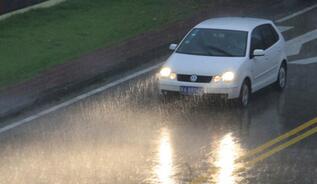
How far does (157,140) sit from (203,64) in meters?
2.87

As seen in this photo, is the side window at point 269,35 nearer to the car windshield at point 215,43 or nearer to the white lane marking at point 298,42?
the car windshield at point 215,43

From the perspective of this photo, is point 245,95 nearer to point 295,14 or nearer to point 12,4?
point 12,4

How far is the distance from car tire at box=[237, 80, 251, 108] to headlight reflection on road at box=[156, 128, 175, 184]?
2.19 meters

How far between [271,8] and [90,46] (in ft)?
26.8

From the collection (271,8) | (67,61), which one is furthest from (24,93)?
(271,8)

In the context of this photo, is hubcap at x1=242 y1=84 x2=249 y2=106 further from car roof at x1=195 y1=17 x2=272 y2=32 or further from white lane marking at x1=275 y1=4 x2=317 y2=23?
white lane marking at x1=275 y1=4 x2=317 y2=23

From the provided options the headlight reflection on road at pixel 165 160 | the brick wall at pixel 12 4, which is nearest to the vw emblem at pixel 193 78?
the headlight reflection on road at pixel 165 160

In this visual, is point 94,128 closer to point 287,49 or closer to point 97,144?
point 97,144

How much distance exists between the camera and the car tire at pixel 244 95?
55.7 ft

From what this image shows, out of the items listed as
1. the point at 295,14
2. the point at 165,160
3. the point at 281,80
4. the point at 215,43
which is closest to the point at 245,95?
the point at 215,43

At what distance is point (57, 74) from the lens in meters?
19.6

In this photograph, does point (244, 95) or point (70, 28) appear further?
point (70, 28)

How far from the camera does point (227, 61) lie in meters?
17.2

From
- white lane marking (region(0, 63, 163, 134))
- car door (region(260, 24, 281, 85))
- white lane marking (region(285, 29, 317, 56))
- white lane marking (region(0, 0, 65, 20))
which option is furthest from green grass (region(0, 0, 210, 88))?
car door (region(260, 24, 281, 85))
